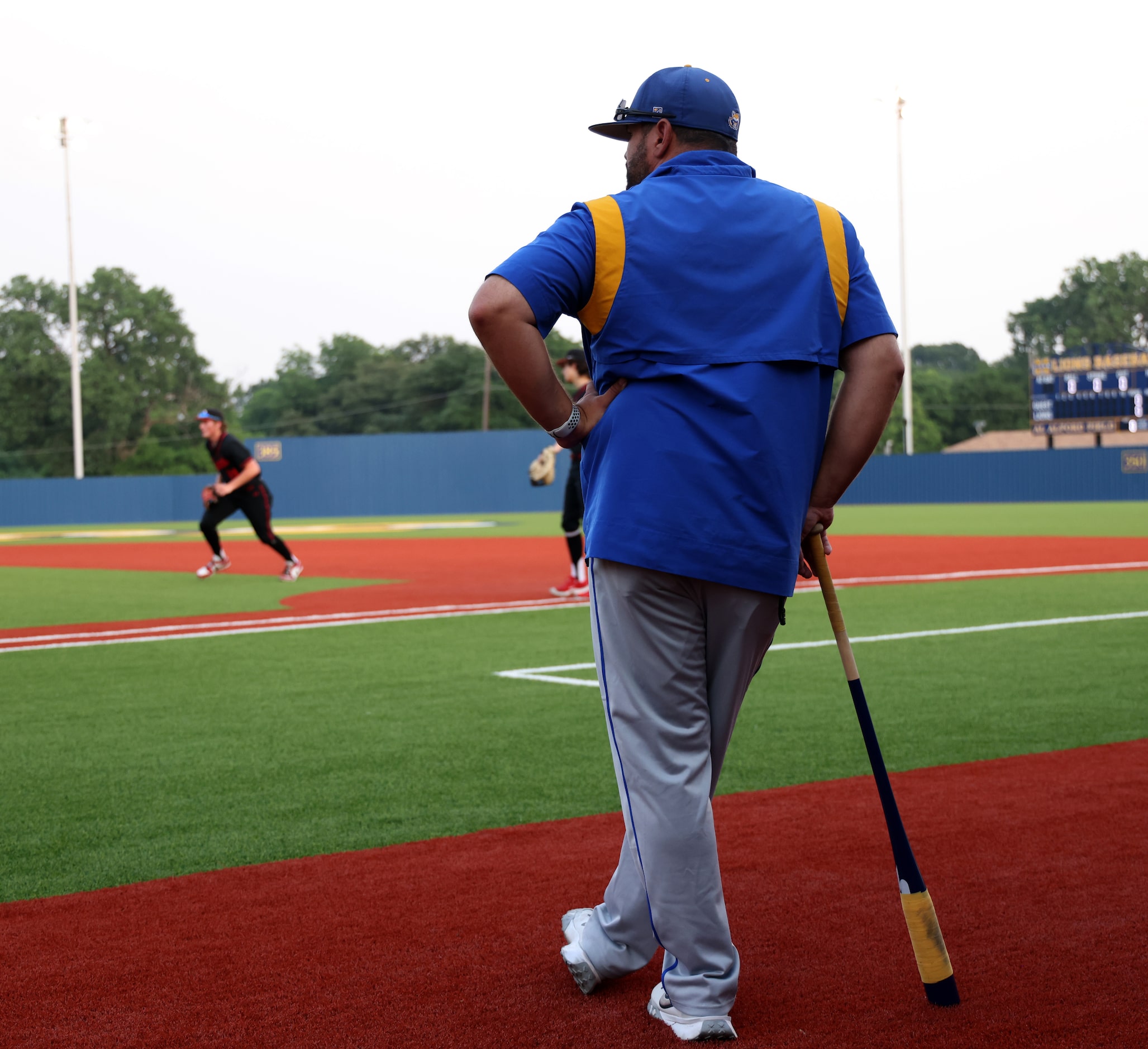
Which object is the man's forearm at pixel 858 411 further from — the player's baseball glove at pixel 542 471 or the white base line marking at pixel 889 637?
the player's baseball glove at pixel 542 471

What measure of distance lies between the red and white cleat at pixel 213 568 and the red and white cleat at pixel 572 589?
16.2 feet

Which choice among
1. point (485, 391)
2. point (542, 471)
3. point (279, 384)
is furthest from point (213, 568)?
point (279, 384)

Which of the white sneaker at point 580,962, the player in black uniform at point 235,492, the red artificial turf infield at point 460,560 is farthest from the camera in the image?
the player in black uniform at point 235,492

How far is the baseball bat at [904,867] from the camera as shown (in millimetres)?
2994

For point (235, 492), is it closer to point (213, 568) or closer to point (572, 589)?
point (213, 568)

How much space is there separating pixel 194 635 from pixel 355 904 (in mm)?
6742

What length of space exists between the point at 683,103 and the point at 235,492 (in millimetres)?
13076

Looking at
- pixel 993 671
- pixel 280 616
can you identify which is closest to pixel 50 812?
pixel 993 671

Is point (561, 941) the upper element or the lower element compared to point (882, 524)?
upper

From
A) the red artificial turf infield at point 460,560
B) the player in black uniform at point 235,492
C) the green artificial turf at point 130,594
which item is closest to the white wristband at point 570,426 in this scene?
the red artificial turf infield at point 460,560

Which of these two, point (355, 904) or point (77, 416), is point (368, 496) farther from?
point (355, 904)

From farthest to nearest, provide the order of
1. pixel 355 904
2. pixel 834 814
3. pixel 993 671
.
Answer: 1. pixel 993 671
2. pixel 834 814
3. pixel 355 904

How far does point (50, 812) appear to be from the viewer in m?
4.87

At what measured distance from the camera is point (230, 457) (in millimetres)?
15086
